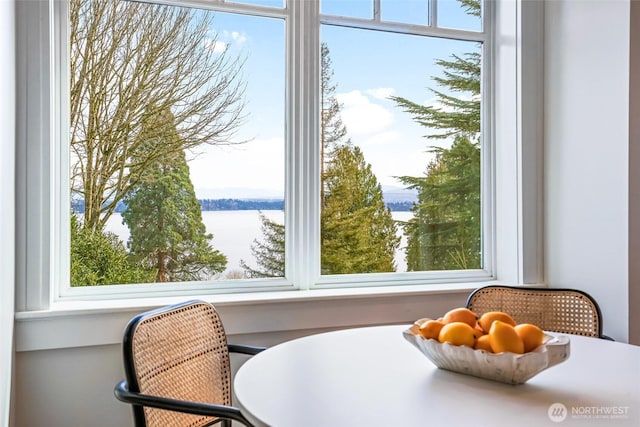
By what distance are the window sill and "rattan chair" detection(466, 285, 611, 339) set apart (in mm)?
273

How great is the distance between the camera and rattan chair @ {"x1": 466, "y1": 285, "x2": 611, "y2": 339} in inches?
70.5

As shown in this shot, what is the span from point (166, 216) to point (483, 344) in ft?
4.37

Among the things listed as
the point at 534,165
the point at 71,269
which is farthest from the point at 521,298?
the point at 71,269

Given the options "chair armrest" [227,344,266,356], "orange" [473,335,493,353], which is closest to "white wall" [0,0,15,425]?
"chair armrest" [227,344,266,356]

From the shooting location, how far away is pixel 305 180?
2121 millimetres

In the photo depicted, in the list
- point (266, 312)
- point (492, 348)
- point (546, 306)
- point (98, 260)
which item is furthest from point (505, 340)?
point (98, 260)

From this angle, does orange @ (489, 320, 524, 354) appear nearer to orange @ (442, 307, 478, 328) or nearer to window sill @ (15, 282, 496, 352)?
orange @ (442, 307, 478, 328)

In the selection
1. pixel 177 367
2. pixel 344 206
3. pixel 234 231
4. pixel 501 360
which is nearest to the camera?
pixel 501 360

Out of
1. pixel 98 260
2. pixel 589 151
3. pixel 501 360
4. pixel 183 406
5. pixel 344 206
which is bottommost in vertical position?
pixel 183 406

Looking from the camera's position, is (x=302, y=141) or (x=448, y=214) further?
(x=448, y=214)

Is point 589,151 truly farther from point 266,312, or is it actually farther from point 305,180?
point 266,312

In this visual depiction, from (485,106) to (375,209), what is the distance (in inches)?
30.0

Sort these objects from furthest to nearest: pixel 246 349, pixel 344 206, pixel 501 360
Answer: pixel 344 206 < pixel 246 349 < pixel 501 360

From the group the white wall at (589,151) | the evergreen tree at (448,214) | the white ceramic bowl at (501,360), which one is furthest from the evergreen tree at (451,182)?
the white ceramic bowl at (501,360)
